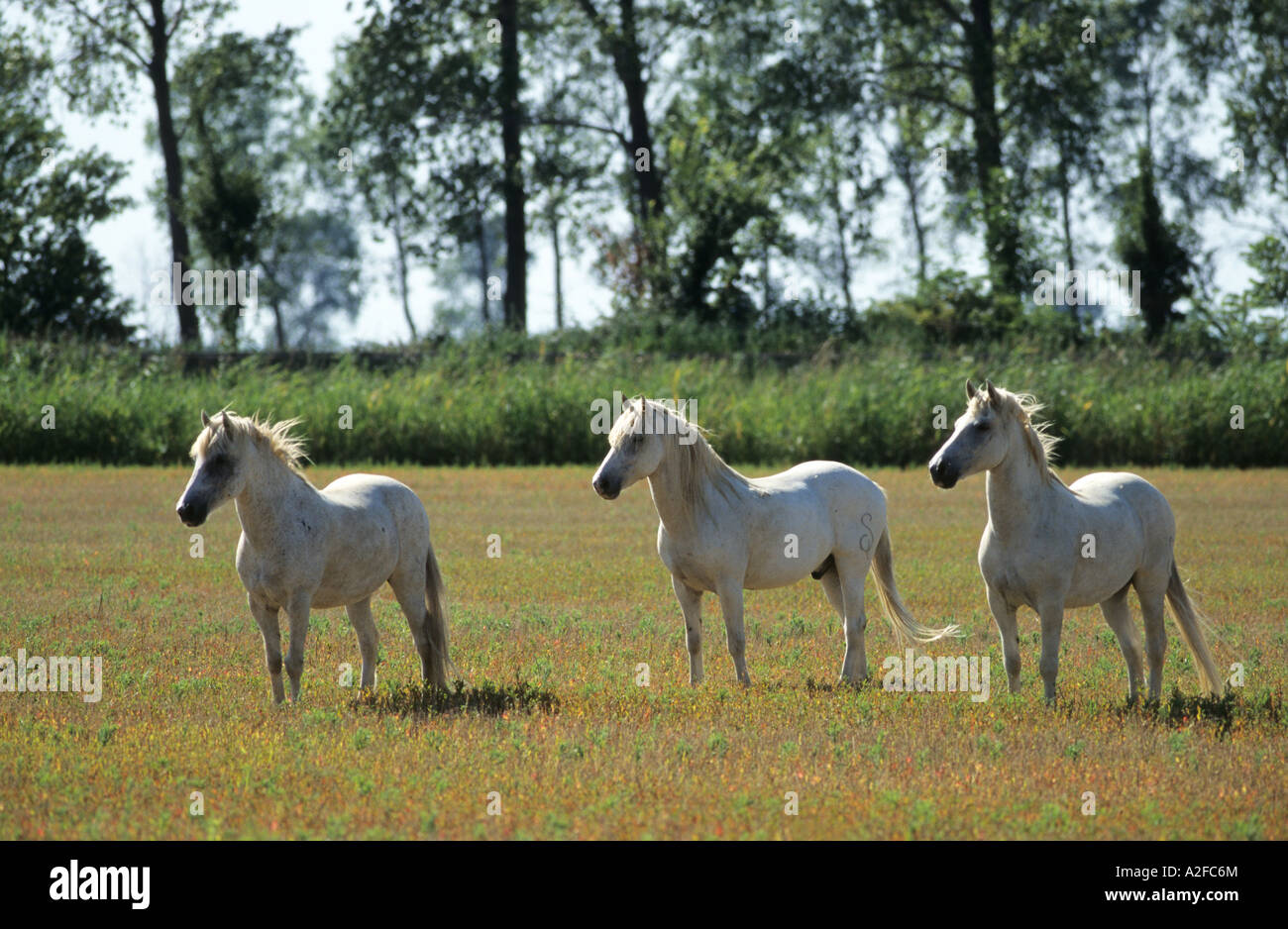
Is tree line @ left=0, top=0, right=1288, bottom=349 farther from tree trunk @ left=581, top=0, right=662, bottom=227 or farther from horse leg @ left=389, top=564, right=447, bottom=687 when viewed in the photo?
horse leg @ left=389, top=564, right=447, bottom=687

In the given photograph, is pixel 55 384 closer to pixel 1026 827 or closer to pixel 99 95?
pixel 99 95

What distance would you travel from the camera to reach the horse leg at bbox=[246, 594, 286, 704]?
880 cm

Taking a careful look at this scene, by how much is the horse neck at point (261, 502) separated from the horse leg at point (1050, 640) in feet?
16.5

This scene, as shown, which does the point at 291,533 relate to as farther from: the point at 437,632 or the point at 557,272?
the point at 557,272

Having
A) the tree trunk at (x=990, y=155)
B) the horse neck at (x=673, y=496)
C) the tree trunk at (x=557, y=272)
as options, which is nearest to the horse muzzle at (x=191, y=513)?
the horse neck at (x=673, y=496)

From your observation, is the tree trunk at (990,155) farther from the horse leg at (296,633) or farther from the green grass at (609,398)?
the horse leg at (296,633)

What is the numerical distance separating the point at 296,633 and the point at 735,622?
3.08 m

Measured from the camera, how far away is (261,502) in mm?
8695

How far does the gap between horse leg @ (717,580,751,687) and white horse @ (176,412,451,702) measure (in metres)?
2.20

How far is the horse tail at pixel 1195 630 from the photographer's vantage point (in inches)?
371

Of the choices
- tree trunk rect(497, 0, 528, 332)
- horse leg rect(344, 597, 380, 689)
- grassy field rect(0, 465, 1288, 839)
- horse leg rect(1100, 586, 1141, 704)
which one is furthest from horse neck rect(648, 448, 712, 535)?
tree trunk rect(497, 0, 528, 332)

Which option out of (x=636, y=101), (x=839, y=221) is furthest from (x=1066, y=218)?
(x=636, y=101)

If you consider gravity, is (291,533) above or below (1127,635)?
above
